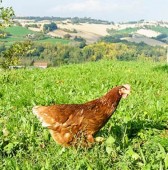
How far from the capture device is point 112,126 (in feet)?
22.2

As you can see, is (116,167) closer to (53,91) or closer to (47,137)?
(47,137)

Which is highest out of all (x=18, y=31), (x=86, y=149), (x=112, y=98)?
(x=112, y=98)

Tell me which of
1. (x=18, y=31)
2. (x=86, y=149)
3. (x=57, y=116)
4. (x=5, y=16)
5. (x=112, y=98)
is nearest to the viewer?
(x=86, y=149)

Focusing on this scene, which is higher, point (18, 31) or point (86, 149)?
point (86, 149)

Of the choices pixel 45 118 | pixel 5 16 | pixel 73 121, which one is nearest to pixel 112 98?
pixel 73 121

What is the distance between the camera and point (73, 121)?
217 inches

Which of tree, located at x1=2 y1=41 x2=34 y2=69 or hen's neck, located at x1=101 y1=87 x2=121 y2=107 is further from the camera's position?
tree, located at x1=2 y1=41 x2=34 y2=69

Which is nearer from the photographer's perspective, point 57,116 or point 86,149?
point 86,149

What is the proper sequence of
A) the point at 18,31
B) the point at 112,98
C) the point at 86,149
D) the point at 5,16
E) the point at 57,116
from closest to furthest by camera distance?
1. the point at 86,149
2. the point at 57,116
3. the point at 112,98
4. the point at 5,16
5. the point at 18,31

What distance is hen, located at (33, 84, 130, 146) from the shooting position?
18.0 ft

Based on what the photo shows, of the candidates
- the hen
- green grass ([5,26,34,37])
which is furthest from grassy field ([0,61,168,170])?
green grass ([5,26,34,37])

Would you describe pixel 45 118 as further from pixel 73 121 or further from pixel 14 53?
pixel 14 53

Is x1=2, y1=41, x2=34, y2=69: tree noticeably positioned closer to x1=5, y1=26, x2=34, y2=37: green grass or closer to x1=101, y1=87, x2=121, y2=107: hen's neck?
x1=101, y1=87, x2=121, y2=107: hen's neck

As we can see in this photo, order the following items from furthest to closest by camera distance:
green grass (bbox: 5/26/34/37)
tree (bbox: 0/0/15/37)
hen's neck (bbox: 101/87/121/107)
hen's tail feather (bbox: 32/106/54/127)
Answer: green grass (bbox: 5/26/34/37)
tree (bbox: 0/0/15/37)
hen's neck (bbox: 101/87/121/107)
hen's tail feather (bbox: 32/106/54/127)
